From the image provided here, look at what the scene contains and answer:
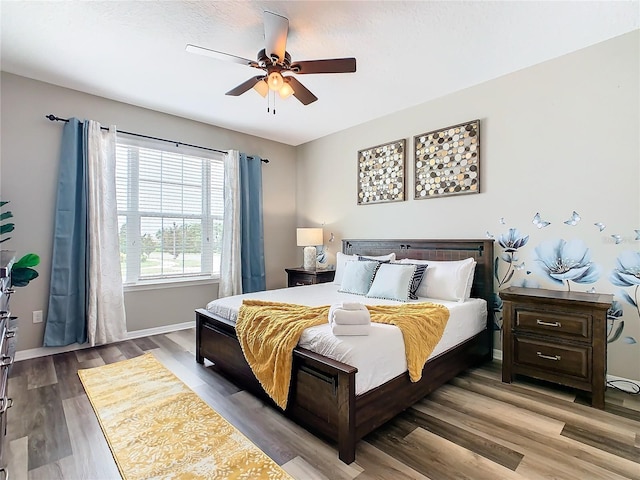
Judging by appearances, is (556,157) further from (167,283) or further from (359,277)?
(167,283)

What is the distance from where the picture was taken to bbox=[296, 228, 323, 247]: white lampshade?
468cm

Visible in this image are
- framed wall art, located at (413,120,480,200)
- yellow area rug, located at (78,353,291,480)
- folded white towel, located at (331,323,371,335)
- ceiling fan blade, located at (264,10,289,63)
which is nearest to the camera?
yellow area rug, located at (78,353,291,480)

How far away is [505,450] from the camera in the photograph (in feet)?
5.91

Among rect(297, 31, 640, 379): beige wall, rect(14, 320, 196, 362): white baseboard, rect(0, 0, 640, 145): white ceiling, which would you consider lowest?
rect(14, 320, 196, 362): white baseboard

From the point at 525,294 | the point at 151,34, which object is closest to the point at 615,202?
the point at 525,294

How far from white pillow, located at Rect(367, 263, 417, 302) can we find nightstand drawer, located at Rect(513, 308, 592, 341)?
35.2 inches

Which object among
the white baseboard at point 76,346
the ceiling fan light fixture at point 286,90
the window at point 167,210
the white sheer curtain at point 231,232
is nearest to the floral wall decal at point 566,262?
the ceiling fan light fixture at point 286,90

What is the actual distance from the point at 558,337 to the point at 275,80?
9.43 ft

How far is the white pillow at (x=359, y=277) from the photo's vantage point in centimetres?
327

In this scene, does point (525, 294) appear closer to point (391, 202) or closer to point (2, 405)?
point (391, 202)

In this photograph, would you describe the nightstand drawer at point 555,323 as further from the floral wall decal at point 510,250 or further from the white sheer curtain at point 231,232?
the white sheer curtain at point 231,232

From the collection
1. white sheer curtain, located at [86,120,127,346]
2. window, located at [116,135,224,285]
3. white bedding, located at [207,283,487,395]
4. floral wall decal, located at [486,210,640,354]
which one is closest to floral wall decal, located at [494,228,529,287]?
floral wall decal, located at [486,210,640,354]

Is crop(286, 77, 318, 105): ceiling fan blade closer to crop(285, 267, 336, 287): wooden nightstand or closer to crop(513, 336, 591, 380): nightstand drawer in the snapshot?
crop(285, 267, 336, 287): wooden nightstand

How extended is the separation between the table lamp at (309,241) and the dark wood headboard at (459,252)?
2.95 feet
